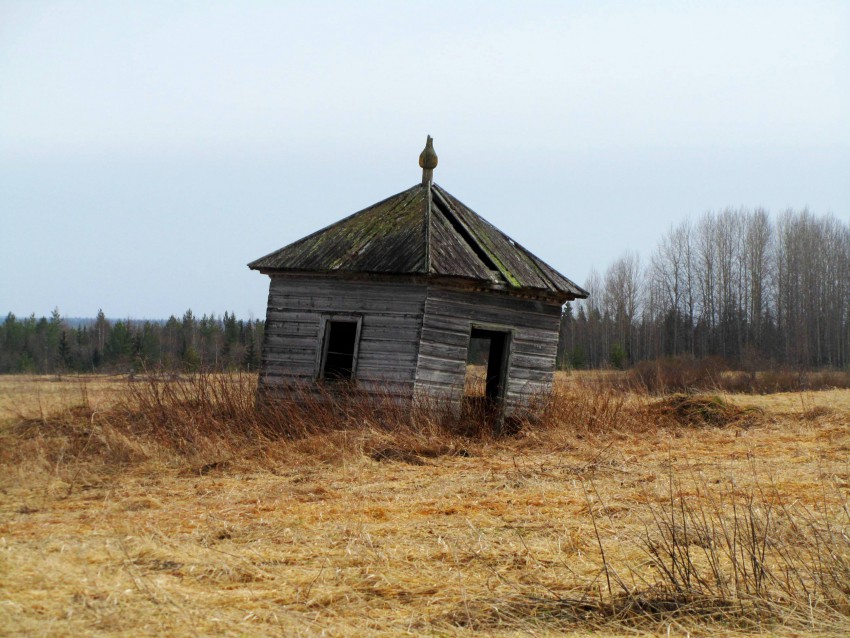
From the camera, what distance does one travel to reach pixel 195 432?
448 inches

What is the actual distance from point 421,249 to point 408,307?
1037 millimetres

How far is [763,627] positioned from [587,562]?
1.62m

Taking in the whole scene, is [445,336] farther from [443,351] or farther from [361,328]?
[361,328]

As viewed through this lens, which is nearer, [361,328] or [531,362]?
[361,328]

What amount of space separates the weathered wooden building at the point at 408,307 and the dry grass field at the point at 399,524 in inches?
28.6

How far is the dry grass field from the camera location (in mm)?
4477

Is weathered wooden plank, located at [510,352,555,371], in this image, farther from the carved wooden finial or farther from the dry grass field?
the carved wooden finial

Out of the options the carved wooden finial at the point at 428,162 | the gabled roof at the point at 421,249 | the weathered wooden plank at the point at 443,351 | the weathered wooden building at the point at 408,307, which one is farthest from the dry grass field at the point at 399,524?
the carved wooden finial at the point at 428,162

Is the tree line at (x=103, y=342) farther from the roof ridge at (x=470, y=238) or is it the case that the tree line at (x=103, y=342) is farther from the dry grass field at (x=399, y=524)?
the dry grass field at (x=399, y=524)

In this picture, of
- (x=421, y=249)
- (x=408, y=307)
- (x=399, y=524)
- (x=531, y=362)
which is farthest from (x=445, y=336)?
(x=399, y=524)

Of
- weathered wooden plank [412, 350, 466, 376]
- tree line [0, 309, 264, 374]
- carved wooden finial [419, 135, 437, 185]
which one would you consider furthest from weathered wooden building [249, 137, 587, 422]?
tree line [0, 309, 264, 374]

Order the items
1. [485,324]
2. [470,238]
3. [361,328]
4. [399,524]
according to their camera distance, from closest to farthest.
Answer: [399,524], [361,328], [485,324], [470,238]

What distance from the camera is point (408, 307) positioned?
13.1 metres

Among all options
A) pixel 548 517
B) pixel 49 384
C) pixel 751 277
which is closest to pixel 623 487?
pixel 548 517
